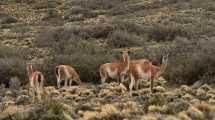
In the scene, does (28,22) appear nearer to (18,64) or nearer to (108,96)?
(18,64)

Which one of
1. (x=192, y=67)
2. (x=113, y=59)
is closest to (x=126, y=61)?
(x=192, y=67)

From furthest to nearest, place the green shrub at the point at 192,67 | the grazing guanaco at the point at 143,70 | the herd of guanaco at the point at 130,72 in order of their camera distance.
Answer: the green shrub at the point at 192,67, the grazing guanaco at the point at 143,70, the herd of guanaco at the point at 130,72

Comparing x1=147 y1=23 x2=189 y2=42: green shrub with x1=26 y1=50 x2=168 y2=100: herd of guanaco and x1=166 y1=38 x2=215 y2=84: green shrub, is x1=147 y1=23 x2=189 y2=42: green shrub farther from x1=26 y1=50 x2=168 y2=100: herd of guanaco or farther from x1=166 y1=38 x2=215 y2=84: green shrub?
x1=26 y1=50 x2=168 y2=100: herd of guanaco

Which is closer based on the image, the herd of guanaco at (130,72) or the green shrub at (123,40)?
the herd of guanaco at (130,72)

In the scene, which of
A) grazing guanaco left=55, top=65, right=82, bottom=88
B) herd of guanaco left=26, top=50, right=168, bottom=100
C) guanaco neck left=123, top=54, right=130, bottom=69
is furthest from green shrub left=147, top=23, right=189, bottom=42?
guanaco neck left=123, top=54, right=130, bottom=69

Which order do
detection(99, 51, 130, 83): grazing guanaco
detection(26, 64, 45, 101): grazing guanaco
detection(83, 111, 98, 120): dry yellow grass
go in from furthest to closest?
detection(99, 51, 130, 83): grazing guanaco < detection(26, 64, 45, 101): grazing guanaco < detection(83, 111, 98, 120): dry yellow grass

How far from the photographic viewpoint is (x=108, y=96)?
61.0ft

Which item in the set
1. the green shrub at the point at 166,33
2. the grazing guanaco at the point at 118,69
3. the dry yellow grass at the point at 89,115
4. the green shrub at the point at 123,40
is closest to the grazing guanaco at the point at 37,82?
the dry yellow grass at the point at 89,115

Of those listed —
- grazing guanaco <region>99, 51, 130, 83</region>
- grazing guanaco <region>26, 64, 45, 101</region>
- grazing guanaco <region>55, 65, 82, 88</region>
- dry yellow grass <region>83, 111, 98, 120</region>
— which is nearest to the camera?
dry yellow grass <region>83, 111, 98, 120</region>

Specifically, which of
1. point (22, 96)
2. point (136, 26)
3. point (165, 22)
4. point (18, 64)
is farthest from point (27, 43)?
point (22, 96)

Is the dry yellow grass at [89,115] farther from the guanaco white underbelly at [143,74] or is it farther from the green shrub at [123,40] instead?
the green shrub at [123,40]

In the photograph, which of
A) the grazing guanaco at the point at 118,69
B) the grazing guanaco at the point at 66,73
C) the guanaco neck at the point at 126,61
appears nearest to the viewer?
the guanaco neck at the point at 126,61

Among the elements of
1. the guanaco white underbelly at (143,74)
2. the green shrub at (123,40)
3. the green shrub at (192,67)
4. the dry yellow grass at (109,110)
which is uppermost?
the guanaco white underbelly at (143,74)

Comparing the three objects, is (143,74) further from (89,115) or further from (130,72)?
(89,115)
